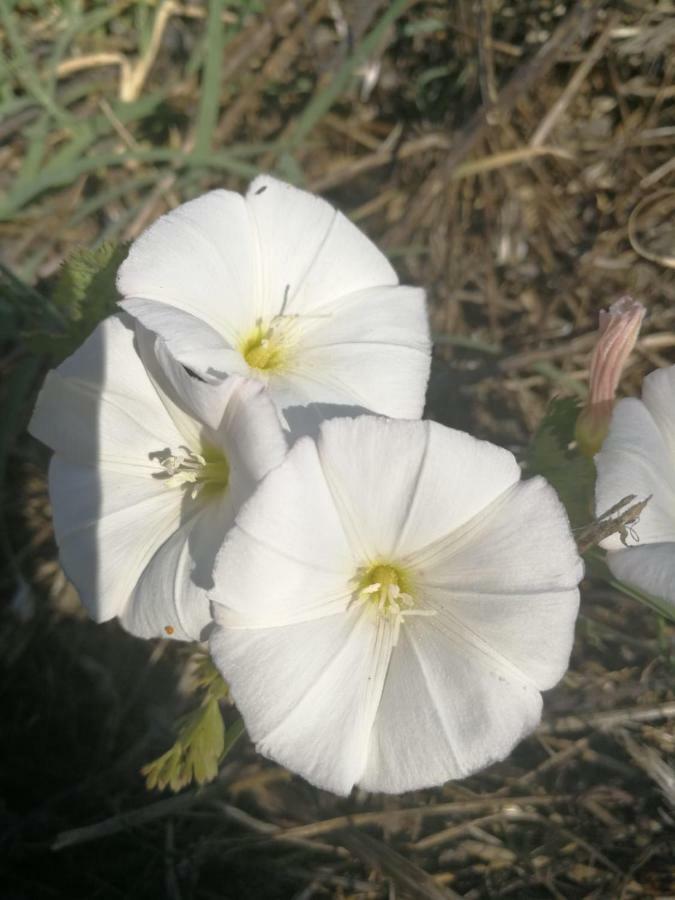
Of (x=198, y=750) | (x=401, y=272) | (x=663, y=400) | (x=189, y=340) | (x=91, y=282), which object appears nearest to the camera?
(x=189, y=340)

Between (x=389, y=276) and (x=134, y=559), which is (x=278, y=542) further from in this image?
(x=389, y=276)

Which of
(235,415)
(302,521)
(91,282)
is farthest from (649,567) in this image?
(91,282)

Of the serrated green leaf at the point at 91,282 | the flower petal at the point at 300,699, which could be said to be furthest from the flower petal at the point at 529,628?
the serrated green leaf at the point at 91,282

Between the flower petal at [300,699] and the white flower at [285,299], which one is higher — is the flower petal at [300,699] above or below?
below

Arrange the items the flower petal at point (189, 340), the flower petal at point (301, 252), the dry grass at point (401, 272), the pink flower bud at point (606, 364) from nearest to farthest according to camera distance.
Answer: the flower petal at point (189, 340) → the pink flower bud at point (606, 364) → the flower petal at point (301, 252) → the dry grass at point (401, 272)

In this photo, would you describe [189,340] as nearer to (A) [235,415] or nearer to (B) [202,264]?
(A) [235,415]

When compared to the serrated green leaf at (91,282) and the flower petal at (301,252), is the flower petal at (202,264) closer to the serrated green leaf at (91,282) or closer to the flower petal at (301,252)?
the flower petal at (301,252)

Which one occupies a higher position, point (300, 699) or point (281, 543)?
point (281, 543)
